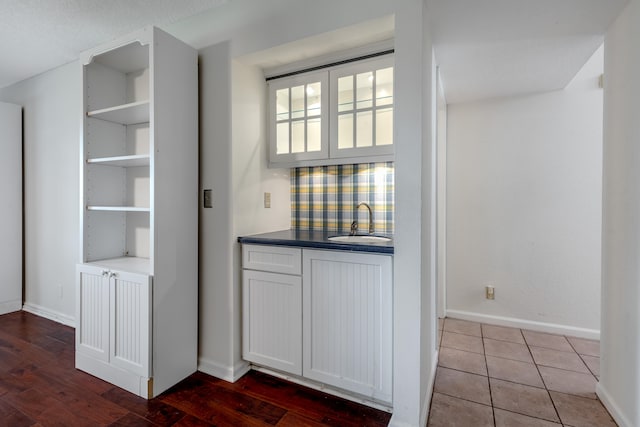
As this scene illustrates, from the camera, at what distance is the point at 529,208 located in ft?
10.0

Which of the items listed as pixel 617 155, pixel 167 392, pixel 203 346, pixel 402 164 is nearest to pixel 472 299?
pixel 617 155

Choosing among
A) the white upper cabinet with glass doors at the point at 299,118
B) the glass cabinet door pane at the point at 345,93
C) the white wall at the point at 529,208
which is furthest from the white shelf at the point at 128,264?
the white wall at the point at 529,208

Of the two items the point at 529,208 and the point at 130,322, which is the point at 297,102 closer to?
the point at 130,322

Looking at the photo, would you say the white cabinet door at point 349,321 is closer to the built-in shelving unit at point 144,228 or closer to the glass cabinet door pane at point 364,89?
the built-in shelving unit at point 144,228

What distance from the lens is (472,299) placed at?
3303mm

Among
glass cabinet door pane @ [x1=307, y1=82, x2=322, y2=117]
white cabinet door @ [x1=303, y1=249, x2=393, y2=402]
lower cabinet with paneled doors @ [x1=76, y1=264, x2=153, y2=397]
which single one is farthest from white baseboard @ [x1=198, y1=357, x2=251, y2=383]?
glass cabinet door pane @ [x1=307, y1=82, x2=322, y2=117]

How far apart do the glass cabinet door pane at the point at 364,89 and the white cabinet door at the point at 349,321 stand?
0.97m

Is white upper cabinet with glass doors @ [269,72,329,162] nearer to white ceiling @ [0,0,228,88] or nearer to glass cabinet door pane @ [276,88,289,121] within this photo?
glass cabinet door pane @ [276,88,289,121]

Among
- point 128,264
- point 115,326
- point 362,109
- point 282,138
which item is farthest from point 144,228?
point 362,109

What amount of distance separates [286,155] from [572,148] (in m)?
2.56

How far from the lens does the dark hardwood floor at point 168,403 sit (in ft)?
5.66

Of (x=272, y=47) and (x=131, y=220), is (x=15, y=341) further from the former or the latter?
(x=272, y=47)

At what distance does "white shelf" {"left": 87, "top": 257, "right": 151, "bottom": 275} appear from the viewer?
207cm

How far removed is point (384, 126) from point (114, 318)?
83.0 inches
